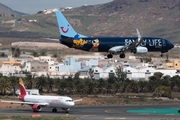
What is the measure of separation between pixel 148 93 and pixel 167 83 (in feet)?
42.0

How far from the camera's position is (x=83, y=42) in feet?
359

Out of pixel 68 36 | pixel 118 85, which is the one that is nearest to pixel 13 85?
pixel 118 85

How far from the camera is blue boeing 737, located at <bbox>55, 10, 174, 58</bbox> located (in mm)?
109375

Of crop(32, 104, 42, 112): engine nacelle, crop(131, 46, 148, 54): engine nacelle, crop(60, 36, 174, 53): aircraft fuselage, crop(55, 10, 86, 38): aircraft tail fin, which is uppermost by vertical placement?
crop(55, 10, 86, 38): aircraft tail fin

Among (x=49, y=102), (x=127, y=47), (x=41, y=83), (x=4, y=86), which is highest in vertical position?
(x=127, y=47)

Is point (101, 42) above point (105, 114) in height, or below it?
above

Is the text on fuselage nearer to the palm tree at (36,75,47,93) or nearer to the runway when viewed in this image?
the runway

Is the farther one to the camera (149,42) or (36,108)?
(36,108)

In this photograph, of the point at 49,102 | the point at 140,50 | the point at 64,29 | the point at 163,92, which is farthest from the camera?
the point at 163,92

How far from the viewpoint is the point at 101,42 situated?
110 meters

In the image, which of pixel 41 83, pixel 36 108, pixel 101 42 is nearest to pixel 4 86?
pixel 41 83

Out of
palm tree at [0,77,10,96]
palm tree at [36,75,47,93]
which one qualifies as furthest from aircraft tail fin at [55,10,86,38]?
palm tree at [36,75,47,93]

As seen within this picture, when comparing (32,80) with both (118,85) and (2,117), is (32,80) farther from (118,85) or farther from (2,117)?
(2,117)

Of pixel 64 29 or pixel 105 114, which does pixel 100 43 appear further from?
pixel 105 114
